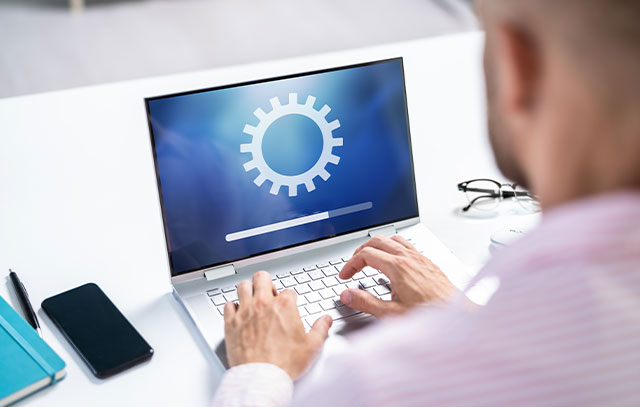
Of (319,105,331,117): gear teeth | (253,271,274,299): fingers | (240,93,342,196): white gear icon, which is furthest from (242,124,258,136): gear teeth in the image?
(253,271,274,299): fingers

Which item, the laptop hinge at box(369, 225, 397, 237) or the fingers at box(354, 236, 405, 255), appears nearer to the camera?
the fingers at box(354, 236, 405, 255)

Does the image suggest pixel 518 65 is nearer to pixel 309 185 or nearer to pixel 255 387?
pixel 255 387

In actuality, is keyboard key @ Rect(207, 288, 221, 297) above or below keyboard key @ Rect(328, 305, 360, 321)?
above

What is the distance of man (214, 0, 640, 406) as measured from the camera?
1.65ft

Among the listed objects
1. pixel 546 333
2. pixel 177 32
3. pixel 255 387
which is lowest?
pixel 255 387

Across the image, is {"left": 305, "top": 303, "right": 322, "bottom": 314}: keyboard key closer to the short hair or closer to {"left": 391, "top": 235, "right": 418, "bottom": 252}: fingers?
{"left": 391, "top": 235, "right": 418, "bottom": 252}: fingers

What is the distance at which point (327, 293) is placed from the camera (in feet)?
3.53

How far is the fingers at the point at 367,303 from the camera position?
3.28 feet

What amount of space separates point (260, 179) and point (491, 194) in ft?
1.53

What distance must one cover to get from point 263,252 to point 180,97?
0.91 feet

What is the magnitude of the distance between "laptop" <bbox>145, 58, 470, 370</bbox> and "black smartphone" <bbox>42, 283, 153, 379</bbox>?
10cm

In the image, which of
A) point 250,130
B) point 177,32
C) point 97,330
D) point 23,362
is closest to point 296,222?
point 250,130

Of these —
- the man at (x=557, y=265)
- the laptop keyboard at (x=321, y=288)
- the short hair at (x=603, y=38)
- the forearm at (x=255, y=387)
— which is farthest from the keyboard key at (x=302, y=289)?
the short hair at (x=603, y=38)

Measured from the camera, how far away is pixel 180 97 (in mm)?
1074
